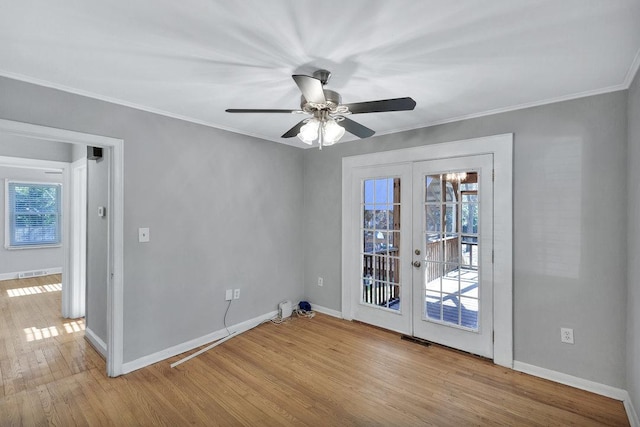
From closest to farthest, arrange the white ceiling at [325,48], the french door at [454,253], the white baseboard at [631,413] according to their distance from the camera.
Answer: the white ceiling at [325,48] → the white baseboard at [631,413] → the french door at [454,253]

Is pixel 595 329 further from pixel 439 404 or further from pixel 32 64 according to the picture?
pixel 32 64

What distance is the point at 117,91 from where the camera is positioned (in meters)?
2.38

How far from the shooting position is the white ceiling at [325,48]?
1403 millimetres

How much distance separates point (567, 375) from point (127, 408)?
11.2 feet

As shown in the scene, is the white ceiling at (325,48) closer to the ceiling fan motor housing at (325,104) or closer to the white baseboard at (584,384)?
the ceiling fan motor housing at (325,104)

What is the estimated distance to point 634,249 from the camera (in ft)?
6.86

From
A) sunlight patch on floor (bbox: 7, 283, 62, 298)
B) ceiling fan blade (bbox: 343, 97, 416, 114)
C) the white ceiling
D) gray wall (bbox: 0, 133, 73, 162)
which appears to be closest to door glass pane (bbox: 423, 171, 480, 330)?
the white ceiling

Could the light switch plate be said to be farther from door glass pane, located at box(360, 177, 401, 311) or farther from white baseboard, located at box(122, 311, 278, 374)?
door glass pane, located at box(360, 177, 401, 311)

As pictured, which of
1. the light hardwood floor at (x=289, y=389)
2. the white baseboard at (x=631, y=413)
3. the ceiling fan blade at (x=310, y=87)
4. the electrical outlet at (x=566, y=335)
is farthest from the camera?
the electrical outlet at (x=566, y=335)

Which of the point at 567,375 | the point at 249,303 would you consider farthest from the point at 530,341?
the point at 249,303

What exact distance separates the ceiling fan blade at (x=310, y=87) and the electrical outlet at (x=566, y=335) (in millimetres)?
2659

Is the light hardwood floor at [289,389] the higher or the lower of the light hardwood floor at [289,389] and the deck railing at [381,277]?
the lower

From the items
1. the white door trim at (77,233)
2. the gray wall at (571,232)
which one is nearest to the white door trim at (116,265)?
the white door trim at (77,233)

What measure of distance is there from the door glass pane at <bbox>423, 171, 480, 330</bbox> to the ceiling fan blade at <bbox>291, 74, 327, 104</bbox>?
6.15 ft
